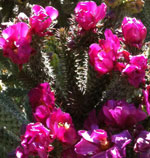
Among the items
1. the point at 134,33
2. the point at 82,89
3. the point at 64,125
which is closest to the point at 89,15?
the point at 134,33

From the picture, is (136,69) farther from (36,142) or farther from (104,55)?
(36,142)

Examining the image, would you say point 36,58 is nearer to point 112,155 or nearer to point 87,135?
point 87,135

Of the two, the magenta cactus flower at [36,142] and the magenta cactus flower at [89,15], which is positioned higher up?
the magenta cactus flower at [89,15]

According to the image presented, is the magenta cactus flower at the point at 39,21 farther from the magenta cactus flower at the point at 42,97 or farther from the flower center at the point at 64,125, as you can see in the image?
the flower center at the point at 64,125

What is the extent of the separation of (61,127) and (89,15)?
39 cm

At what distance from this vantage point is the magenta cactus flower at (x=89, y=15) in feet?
3.41

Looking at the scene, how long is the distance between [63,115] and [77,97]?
0.16m

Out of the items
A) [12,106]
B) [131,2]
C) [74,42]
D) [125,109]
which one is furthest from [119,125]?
[131,2]

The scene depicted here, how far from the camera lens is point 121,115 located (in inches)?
36.1

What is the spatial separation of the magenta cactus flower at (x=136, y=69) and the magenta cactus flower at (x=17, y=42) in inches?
12.8

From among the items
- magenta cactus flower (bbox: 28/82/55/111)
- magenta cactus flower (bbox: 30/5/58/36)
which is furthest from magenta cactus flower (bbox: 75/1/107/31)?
magenta cactus flower (bbox: 28/82/55/111)

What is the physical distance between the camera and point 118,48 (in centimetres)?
100

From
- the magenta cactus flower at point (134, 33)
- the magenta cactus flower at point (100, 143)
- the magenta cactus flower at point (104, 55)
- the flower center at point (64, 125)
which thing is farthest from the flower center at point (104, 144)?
the magenta cactus flower at point (134, 33)

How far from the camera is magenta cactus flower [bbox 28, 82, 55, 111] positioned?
101cm
